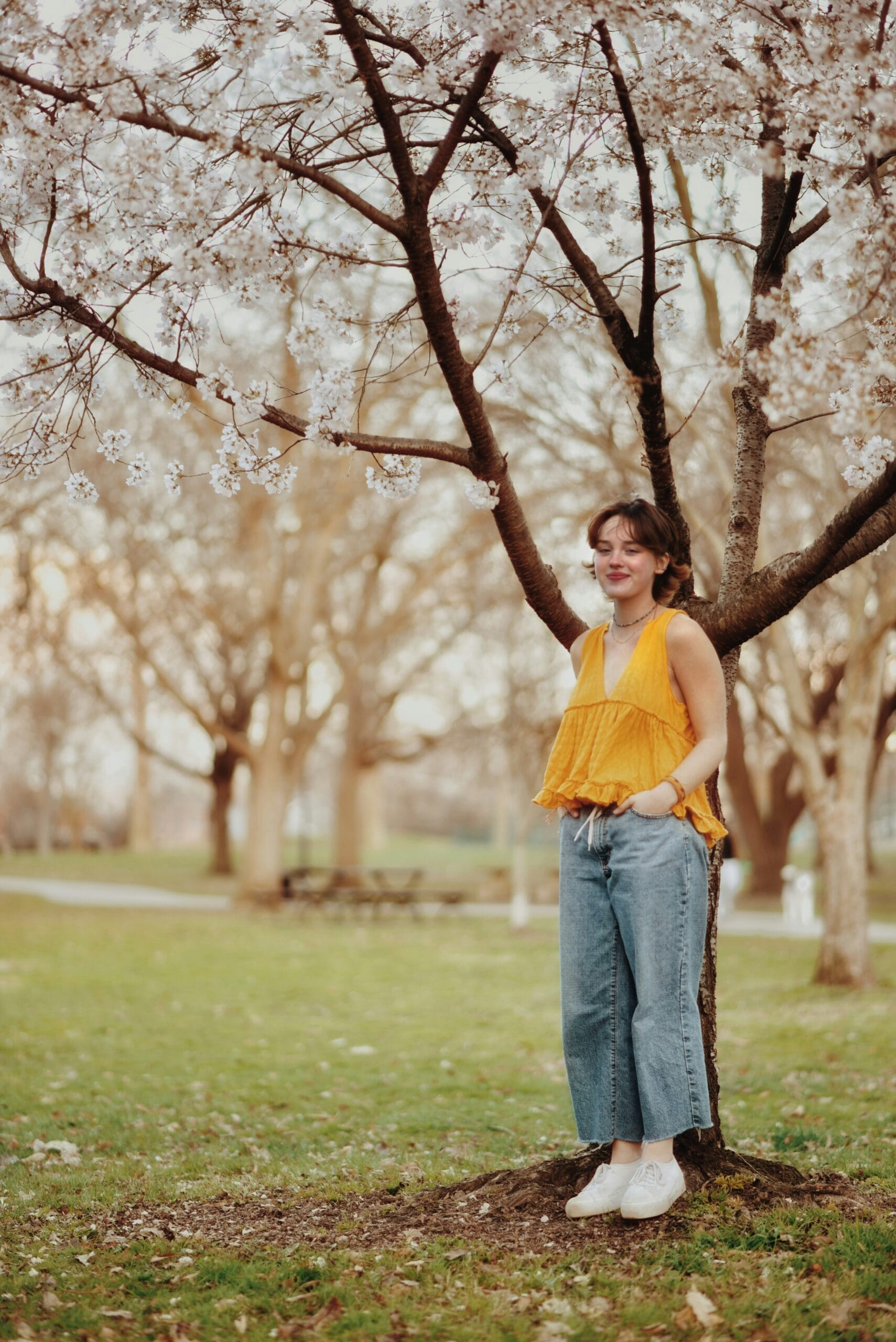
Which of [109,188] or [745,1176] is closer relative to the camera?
[109,188]

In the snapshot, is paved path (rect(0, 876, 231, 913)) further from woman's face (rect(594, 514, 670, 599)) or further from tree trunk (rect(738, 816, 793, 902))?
woman's face (rect(594, 514, 670, 599))

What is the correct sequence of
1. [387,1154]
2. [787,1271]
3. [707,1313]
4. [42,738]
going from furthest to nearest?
[42,738], [387,1154], [787,1271], [707,1313]

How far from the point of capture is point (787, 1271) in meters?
3.24

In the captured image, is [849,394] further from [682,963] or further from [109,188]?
[109,188]

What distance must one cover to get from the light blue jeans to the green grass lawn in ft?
1.22

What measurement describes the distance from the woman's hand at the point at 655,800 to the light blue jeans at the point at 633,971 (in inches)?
3.1

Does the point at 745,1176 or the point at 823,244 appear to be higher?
the point at 823,244

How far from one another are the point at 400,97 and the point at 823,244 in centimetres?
185

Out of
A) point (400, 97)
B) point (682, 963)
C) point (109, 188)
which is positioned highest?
point (400, 97)

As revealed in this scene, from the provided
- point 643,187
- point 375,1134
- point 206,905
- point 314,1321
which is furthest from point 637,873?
point 206,905

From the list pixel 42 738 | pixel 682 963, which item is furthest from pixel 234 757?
pixel 682 963

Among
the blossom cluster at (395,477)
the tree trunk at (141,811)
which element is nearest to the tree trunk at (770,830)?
the blossom cluster at (395,477)

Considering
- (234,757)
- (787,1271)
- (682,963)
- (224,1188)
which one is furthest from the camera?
(234,757)

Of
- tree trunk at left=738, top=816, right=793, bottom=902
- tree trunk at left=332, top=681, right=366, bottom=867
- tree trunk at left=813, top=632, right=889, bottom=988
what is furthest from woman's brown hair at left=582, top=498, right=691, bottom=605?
tree trunk at left=738, top=816, right=793, bottom=902
